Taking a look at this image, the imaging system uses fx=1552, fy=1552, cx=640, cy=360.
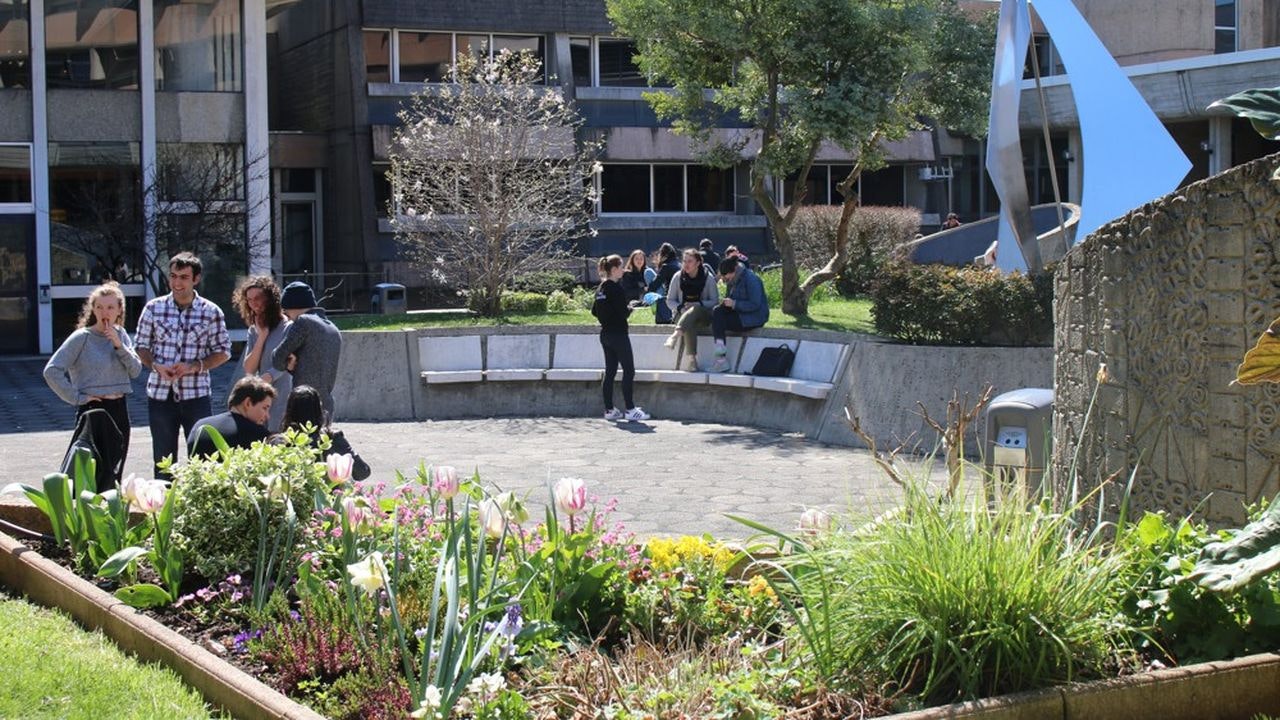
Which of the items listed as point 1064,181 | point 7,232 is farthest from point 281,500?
point 1064,181

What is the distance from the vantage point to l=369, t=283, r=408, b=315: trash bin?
2755cm

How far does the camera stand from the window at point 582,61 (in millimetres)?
36250

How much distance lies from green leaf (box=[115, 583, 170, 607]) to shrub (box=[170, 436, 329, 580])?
232 mm

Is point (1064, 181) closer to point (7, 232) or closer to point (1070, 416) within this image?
point (7, 232)

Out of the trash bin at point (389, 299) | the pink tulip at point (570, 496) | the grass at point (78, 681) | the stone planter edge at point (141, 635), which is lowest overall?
the grass at point (78, 681)

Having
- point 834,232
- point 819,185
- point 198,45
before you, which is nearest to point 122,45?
point 198,45

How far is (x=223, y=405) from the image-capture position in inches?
715

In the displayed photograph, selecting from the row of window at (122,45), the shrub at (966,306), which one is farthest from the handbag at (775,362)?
the row of window at (122,45)

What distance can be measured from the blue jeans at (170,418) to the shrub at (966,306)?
23.3 ft

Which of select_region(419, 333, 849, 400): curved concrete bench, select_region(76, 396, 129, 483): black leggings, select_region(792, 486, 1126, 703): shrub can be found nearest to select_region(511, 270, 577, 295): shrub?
select_region(419, 333, 849, 400): curved concrete bench

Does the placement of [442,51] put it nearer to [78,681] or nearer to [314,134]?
[314,134]

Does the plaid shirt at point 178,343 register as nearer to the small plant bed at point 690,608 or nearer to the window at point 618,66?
the small plant bed at point 690,608

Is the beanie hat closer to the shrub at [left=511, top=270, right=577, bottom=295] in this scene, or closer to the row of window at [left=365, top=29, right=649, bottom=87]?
the shrub at [left=511, top=270, right=577, bottom=295]

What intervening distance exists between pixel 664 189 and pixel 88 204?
54.2ft
